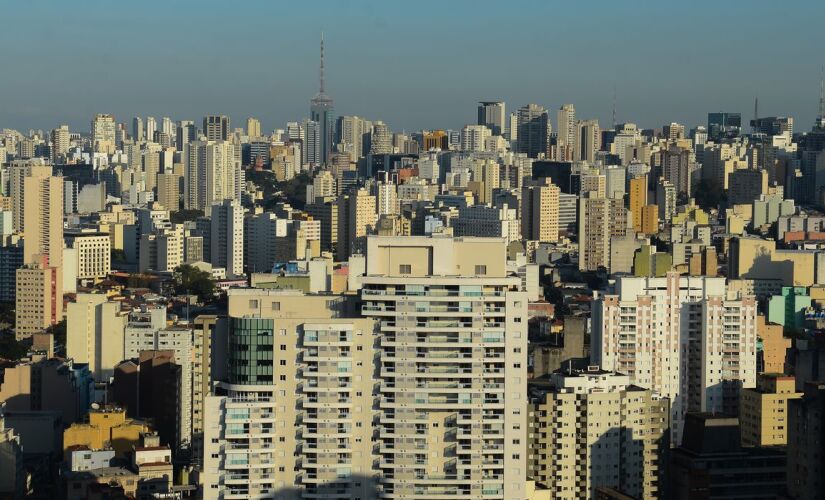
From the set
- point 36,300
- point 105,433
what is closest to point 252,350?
point 105,433

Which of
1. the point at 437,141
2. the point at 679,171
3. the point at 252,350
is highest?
the point at 437,141

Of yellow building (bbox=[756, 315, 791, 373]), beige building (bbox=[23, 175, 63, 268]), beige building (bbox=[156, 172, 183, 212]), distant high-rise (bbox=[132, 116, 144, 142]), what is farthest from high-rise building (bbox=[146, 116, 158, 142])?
yellow building (bbox=[756, 315, 791, 373])

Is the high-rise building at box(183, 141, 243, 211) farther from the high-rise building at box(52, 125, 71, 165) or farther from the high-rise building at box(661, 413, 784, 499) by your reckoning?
the high-rise building at box(661, 413, 784, 499)

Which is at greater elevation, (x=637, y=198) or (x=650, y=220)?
(x=637, y=198)

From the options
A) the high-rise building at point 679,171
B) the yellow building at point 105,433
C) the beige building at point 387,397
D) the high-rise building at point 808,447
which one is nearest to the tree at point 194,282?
the yellow building at point 105,433

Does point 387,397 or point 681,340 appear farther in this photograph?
point 681,340

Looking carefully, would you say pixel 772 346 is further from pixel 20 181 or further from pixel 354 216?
pixel 20 181
